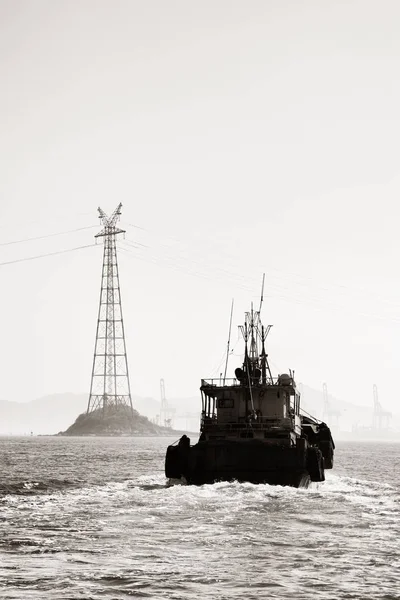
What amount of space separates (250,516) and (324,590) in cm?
1507

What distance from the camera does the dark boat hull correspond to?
4847 centimetres

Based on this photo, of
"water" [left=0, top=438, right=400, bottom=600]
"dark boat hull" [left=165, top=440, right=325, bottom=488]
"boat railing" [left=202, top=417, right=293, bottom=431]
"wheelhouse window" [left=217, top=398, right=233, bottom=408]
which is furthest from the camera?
"wheelhouse window" [left=217, top=398, right=233, bottom=408]

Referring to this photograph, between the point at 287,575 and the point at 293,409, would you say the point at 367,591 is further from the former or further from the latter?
the point at 293,409

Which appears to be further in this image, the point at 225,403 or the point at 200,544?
the point at 225,403

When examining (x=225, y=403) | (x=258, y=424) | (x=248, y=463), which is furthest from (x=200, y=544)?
(x=225, y=403)

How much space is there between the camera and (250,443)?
48.8 m

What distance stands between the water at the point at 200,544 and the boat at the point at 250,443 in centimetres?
147

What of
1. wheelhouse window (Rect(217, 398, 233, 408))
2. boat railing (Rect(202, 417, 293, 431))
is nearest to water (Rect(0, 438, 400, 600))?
boat railing (Rect(202, 417, 293, 431))

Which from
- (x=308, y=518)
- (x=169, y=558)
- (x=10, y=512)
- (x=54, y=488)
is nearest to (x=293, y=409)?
(x=54, y=488)

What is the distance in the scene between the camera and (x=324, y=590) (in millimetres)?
20219

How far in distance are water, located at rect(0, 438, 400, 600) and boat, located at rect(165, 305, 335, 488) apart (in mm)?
1474

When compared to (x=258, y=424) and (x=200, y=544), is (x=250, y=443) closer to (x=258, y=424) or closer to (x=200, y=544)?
(x=258, y=424)

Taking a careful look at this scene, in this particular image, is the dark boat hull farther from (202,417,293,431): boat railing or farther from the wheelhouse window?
the wheelhouse window

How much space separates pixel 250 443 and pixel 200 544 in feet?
72.2
